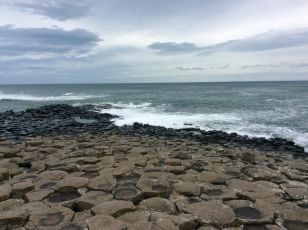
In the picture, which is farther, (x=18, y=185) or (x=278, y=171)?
(x=278, y=171)

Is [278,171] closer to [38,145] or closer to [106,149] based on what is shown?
[106,149]

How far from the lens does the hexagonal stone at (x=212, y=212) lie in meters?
3.66

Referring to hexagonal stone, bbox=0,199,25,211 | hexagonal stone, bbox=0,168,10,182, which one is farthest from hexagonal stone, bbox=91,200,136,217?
hexagonal stone, bbox=0,168,10,182

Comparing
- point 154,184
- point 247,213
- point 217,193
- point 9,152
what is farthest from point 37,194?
point 9,152

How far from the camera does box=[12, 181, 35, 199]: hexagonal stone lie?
4481mm

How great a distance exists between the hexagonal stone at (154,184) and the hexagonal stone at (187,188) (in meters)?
0.15

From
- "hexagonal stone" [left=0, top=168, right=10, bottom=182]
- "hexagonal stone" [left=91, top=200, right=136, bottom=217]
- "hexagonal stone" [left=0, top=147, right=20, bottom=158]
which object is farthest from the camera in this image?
"hexagonal stone" [left=0, top=147, right=20, bottom=158]

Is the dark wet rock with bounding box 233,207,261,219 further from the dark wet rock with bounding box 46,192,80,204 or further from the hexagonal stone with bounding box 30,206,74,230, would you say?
the dark wet rock with bounding box 46,192,80,204

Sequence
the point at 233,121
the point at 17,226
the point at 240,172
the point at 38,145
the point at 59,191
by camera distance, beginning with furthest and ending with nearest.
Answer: the point at 233,121
the point at 38,145
the point at 240,172
the point at 59,191
the point at 17,226

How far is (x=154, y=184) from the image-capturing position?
4730mm

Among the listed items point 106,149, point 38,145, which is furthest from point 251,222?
point 38,145

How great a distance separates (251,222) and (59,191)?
2.62 meters

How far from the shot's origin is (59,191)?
456 centimetres

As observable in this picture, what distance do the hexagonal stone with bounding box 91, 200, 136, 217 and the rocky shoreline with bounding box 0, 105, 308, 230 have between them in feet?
0.04
